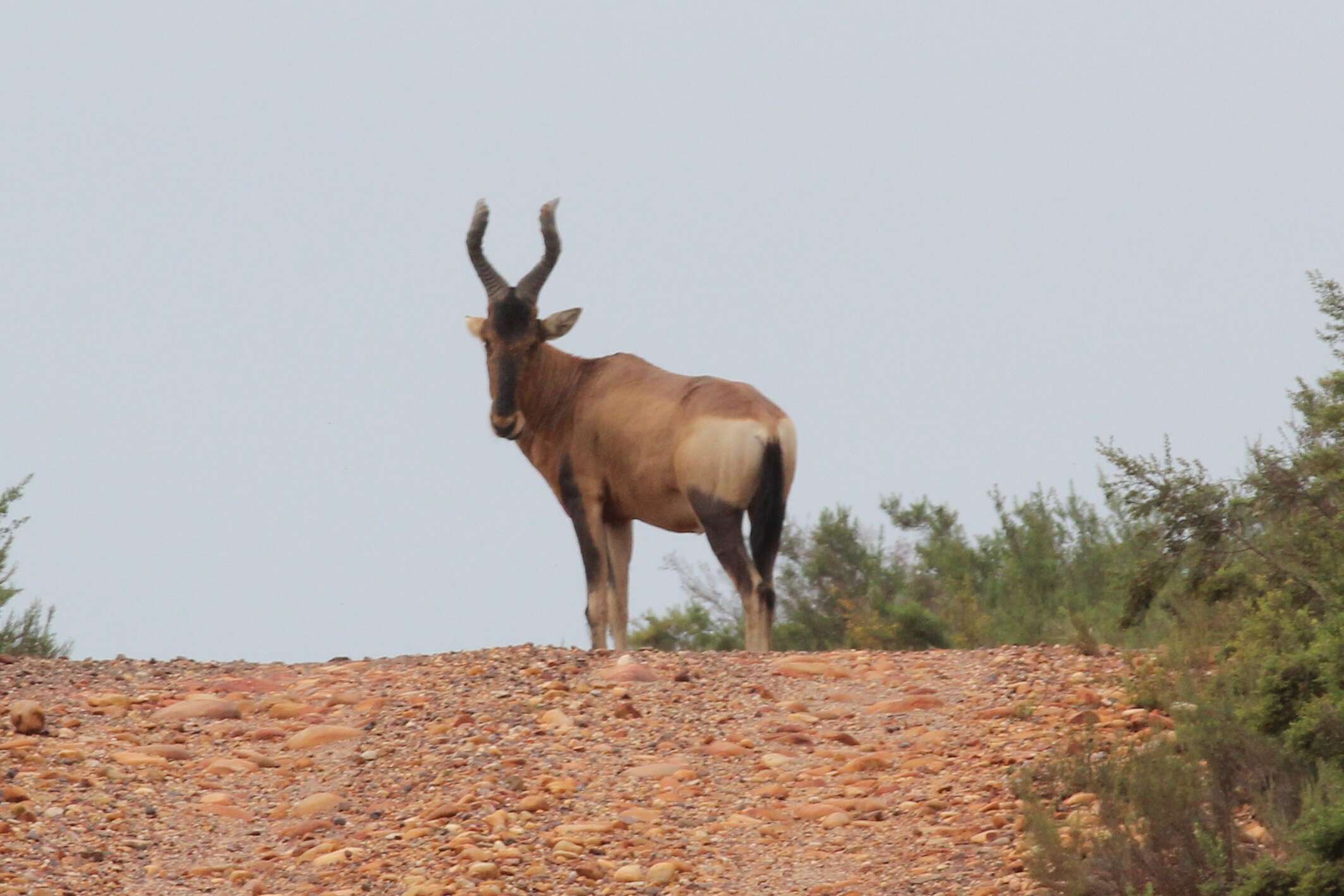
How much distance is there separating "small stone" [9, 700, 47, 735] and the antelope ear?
594 cm

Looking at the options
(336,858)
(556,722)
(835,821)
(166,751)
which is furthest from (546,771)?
(166,751)

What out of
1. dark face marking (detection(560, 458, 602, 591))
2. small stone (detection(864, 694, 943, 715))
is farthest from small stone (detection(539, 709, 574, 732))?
dark face marking (detection(560, 458, 602, 591))

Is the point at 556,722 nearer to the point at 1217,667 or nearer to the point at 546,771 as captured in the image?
the point at 546,771

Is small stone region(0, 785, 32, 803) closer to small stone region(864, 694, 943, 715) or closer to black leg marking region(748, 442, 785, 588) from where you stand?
small stone region(864, 694, 943, 715)

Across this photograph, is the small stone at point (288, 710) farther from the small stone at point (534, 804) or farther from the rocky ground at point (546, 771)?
the small stone at point (534, 804)

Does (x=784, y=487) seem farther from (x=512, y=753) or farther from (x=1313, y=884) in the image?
(x=1313, y=884)

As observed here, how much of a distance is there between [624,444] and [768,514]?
1335mm

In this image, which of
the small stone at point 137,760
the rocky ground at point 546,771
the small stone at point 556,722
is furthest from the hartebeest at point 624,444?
the small stone at point 137,760

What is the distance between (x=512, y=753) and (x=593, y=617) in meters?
4.53

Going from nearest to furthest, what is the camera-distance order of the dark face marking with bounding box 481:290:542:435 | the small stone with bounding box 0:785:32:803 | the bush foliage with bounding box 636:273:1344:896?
the bush foliage with bounding box 636:273:1344:896 → the small stone with bounding box 0:785:32:803 → the dark face marking with bounding box 481:290:542:435

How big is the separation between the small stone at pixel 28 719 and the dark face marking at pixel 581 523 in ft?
16.0

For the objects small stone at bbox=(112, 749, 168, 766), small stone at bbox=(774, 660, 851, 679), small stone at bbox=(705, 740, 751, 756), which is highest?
small stone at bbox=(774, 660, 851, 679)

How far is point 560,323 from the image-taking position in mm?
15156

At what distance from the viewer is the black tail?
13.5m
